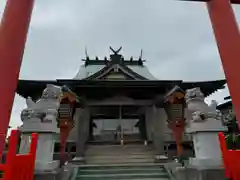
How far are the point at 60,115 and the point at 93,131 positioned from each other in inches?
165

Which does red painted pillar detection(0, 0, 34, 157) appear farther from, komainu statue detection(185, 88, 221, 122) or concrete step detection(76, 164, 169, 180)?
komainu statue detection(185, 88, 221, 122)

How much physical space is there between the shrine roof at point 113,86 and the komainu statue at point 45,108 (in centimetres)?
378

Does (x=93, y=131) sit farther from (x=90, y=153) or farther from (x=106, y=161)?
(x=106, y=161)

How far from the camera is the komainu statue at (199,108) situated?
4695 millimetres

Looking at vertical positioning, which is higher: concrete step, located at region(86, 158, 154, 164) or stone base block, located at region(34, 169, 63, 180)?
concrete step, located at region(86, 158, 154, 164)

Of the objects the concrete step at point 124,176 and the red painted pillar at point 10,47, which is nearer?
the red painted pillar at point 10,47

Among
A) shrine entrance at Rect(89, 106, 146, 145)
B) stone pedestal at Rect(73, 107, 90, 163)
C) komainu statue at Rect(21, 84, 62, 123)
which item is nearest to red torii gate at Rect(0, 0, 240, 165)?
komainu statue at Rect(21, 84, 62, 123)

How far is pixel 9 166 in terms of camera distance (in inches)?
88.4

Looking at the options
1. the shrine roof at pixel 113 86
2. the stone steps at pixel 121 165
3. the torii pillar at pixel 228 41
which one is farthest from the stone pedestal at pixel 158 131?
the torii pillar at pixel 228 41

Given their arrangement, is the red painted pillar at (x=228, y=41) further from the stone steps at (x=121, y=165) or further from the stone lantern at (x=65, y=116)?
the stone lantern at (x=65, y=116)

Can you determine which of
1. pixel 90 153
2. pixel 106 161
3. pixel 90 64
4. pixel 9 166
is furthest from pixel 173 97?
pixel 90 64

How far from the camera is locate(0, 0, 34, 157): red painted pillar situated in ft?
9.17

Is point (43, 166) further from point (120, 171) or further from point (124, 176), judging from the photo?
point (120, 171)

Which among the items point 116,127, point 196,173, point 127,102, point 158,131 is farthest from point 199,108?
point 116,127
